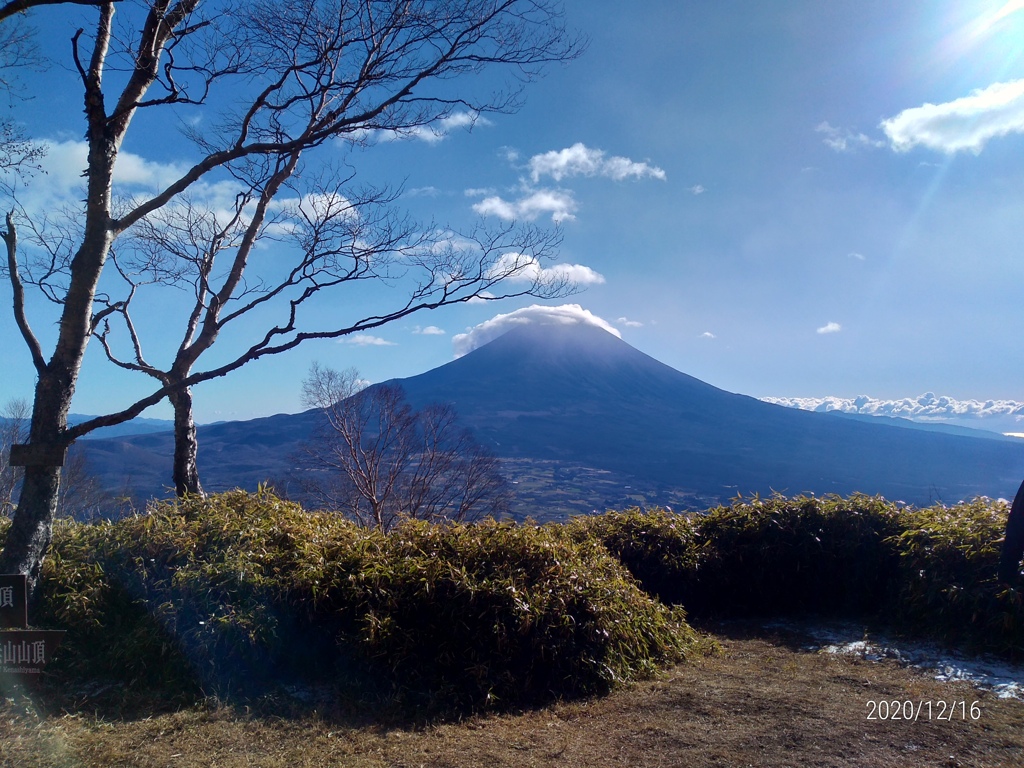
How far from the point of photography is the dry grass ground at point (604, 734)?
334cm

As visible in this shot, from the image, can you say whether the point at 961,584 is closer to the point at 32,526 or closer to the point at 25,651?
the point at 25,651

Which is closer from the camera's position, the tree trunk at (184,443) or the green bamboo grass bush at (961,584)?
the green bamboo grass bush at (961,584)

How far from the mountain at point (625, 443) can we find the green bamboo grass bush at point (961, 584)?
2723 centimetres

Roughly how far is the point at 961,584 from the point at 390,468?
Result: 1418 cm

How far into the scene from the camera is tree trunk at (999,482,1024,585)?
486 centimetres

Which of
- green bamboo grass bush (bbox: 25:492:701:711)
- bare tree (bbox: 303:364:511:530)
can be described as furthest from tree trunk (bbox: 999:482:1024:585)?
bare tree (bbox: 303:364:511:530)

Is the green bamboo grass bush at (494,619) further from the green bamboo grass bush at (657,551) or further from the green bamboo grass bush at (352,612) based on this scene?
the green bamboo grass bush at (657,551)

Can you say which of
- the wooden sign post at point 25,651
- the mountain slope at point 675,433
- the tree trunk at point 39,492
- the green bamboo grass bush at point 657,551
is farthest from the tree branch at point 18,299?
the mountain slope at point 675,433

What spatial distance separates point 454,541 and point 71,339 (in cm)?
311

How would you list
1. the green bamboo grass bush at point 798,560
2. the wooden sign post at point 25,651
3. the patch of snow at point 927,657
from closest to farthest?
the wooden sign post at point 25,651 < the patch of snow at point 927,657 < the green bamboo grass bush at point 798,560

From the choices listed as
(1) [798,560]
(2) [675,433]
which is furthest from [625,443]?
(1) [798,560]

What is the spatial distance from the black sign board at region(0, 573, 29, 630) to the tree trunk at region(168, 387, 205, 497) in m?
3.00

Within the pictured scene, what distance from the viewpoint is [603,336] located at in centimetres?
10456

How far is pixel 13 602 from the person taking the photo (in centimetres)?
413
